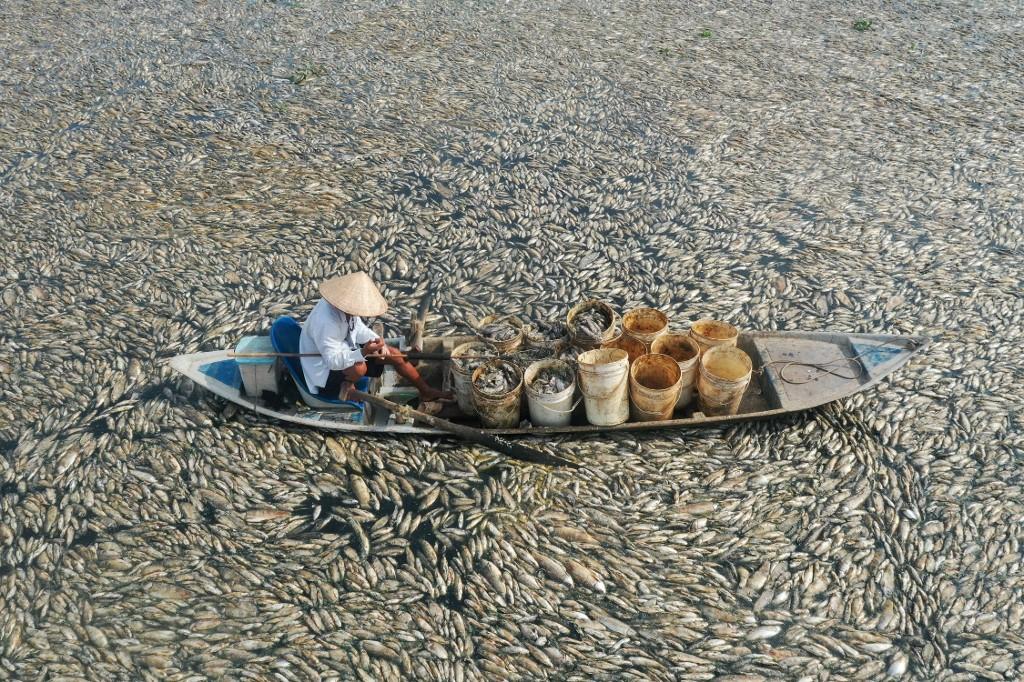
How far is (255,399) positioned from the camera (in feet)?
21.5

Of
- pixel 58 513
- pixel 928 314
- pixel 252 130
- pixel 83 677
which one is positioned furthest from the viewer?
pixel 252 130

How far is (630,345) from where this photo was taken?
661 centimetres

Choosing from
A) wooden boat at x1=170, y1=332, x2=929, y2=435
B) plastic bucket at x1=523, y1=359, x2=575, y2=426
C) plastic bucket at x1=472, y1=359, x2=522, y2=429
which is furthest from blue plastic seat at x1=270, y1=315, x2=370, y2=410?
plastic bucket at x1=523, y1=359, x2=575, y2=426

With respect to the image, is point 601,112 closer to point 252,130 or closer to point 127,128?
point 252,130

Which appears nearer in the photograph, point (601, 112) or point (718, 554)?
point (718, 554)

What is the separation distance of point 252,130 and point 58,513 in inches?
286

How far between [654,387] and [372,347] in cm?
246

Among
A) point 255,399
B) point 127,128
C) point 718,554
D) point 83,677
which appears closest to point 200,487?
point 255,399

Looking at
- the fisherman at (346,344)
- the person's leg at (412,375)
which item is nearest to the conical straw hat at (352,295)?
the fisherman at (346,344)

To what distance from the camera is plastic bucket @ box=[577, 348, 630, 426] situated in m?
5.86

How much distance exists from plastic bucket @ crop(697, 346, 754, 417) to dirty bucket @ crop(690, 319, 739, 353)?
6 centimetres

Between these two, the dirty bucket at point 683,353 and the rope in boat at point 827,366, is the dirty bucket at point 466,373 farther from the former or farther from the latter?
the rope in boat at point 827,366

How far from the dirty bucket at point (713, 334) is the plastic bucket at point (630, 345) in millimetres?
478

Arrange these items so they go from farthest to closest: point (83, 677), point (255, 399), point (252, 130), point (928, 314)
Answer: point (252, 130)
point (928, 314)
point (255, 399)
point (83, 677)
